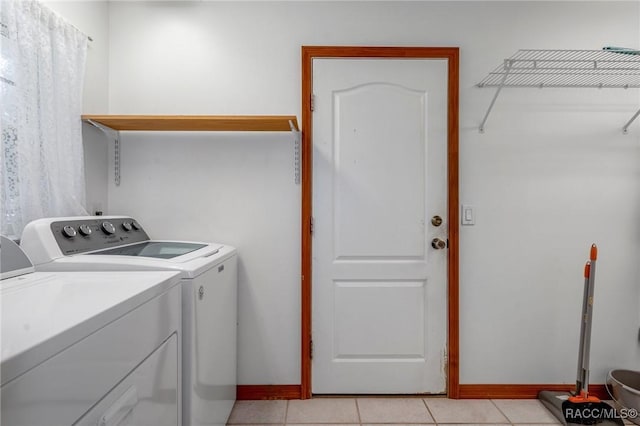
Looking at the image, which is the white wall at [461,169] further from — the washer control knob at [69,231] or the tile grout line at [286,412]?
the washer control knob at [69,231]

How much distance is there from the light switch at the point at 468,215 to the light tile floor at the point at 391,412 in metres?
1.04

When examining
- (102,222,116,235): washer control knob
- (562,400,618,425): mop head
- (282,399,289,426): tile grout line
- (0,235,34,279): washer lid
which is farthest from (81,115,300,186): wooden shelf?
(562,400,618,425): mop head

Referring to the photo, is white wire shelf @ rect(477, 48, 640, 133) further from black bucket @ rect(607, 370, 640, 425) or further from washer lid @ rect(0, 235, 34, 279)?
washer lid @ rect(0, 235, 34, 279)

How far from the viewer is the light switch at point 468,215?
81.4 inches

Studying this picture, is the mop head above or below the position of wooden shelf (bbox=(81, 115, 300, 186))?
below

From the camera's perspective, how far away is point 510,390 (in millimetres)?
2064

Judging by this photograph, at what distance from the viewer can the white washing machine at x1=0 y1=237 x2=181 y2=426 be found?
0.60 m

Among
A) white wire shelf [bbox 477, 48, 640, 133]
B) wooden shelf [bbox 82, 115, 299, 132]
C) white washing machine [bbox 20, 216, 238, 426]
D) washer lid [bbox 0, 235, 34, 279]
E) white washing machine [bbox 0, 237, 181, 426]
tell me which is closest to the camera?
white washing machine [bbox 0, 237, 181, 426]

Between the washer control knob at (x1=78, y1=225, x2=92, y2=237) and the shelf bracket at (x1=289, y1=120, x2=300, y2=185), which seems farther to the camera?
the shelf bracket at (x1=289, y1=120, x2=300, y2=185)

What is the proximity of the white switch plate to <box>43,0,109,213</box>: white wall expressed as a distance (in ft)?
6.93

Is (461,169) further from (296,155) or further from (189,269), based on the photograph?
(189,269)

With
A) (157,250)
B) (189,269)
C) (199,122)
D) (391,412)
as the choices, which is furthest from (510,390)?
(199,122)

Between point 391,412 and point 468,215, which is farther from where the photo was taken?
point 468,215

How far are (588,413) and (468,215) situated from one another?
3.80 feet
